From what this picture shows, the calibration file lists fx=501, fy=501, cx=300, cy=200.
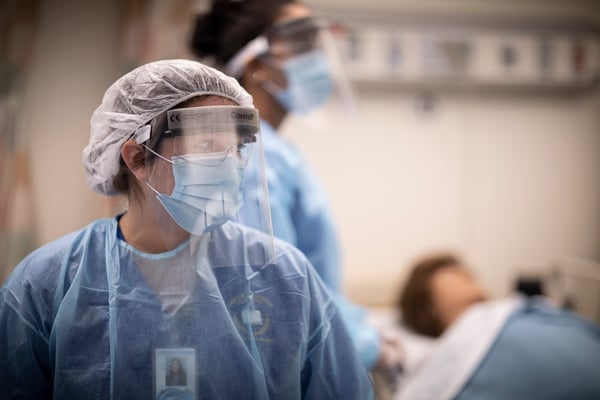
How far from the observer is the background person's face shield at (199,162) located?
0.76 m

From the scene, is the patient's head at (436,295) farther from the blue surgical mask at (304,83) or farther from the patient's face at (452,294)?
the blue surgical mask at (304,83)

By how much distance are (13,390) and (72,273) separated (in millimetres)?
197

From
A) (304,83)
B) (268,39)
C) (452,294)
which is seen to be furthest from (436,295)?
(268,39)

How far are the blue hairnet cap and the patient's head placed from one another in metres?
1.68

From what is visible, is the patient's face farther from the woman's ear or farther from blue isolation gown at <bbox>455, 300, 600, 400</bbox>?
the woman's ear

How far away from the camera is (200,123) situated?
2.50ft

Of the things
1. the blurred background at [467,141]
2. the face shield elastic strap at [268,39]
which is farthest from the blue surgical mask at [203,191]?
the blurred background at [467,141]

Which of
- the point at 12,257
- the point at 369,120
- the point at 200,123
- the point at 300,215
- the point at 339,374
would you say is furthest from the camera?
the point at 369,120

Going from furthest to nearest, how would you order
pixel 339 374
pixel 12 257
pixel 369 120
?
pixel 369 120 → pixel 12 257 → pixel 339 374

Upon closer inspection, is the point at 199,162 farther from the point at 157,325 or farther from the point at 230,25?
the point at 230,25

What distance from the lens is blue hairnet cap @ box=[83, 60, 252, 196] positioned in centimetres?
76

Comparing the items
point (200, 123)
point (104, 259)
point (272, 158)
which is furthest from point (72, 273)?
point (272, 158)

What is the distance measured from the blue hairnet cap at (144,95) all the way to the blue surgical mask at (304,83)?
571 millimetres

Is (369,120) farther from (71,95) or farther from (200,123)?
(200,123)
